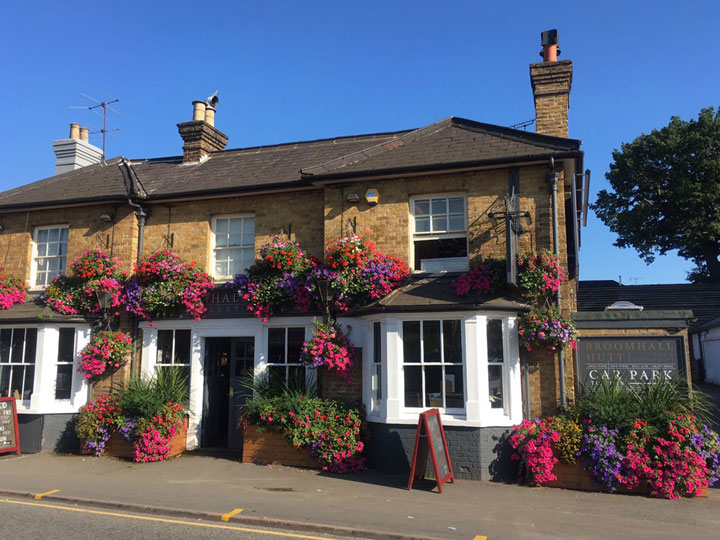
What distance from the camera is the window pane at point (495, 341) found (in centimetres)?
912

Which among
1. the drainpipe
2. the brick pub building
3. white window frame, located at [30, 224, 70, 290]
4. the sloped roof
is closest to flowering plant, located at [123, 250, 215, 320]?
the brick pub building

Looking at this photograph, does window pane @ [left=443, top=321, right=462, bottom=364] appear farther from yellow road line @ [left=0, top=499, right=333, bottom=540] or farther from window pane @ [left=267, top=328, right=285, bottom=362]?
yellow road line @ [left=0, top=499, right=333, bottom=540]

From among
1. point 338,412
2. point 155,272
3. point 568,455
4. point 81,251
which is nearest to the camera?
point 568,455

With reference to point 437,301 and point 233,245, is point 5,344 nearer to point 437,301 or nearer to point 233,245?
point 233,245

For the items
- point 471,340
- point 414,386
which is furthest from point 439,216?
point 414,386

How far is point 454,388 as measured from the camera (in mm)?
9016

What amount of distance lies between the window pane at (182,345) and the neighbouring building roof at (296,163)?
2994 millimetres

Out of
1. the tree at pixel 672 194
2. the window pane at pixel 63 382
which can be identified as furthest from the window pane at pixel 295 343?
the tree at pixel 672 194

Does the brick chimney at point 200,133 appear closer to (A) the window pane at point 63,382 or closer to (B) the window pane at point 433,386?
(A) the window pane at point 63,382

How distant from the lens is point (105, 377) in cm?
1170

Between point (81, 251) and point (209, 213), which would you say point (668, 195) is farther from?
point (81, 251)

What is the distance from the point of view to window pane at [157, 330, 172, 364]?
11.8 metres

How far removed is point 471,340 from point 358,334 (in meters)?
2.17

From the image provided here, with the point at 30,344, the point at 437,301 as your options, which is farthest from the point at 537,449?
the point at 30,344
